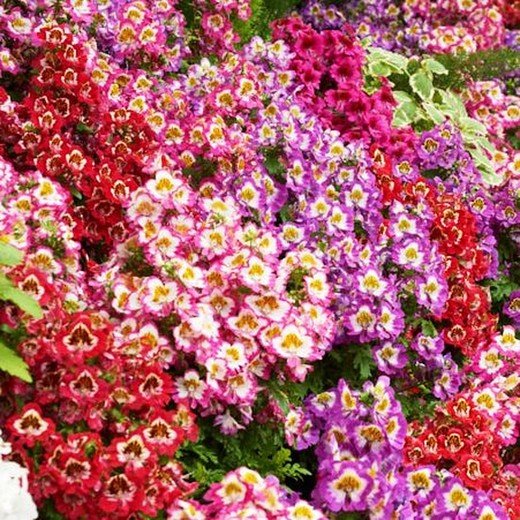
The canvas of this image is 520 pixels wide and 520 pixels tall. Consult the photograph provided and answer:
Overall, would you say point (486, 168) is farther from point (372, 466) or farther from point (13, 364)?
point (13, 364)

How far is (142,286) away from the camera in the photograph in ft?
8.57

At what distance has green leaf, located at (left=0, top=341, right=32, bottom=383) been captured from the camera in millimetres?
2084

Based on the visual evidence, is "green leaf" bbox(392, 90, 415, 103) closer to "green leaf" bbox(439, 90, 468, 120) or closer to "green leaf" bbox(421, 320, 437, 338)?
"green leaf" bbox(439, 90, 468, 120)

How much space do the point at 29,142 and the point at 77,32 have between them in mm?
606

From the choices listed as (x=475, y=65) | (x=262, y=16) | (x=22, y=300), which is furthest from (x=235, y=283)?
(x=262, y=16)

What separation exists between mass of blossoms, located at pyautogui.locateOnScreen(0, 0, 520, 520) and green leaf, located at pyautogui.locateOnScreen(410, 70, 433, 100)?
533 mm

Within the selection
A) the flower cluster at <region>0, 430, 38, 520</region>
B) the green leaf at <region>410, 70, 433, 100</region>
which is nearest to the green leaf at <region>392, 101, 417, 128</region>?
the green leaf at <region>410, 70, 433, 100</region>

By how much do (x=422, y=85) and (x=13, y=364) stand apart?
11.4ft

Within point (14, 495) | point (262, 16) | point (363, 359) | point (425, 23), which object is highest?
point (14, 495)

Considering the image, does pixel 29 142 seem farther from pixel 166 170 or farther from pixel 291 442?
pixel 291 442

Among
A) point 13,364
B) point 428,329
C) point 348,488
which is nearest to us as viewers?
point 13,364

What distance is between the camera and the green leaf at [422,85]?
16.8ft

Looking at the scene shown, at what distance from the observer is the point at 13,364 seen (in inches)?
83.4

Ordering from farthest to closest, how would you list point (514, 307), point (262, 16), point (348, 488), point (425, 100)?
point (262, 16), point (425, 100), point (514, 307), point (348, 488)
